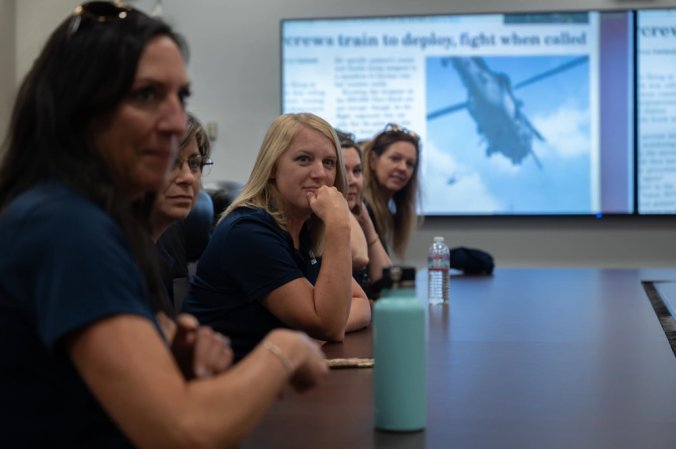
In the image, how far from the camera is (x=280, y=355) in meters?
0.91

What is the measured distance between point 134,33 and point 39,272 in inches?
10.2

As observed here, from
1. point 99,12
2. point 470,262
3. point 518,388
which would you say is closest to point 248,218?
point 518,388

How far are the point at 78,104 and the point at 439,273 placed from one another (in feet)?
5.98

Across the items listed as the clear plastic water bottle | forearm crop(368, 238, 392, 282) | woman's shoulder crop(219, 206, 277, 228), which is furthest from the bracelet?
forearm crop(368, 238, 392, 282)

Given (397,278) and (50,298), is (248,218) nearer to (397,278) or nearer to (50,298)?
(397,278)

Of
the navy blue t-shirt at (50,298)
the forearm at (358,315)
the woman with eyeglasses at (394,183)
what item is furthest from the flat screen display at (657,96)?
the navy blue t-shirt at (50,298)

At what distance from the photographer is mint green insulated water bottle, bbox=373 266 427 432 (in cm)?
109

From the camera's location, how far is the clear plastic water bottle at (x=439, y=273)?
8.54 ft

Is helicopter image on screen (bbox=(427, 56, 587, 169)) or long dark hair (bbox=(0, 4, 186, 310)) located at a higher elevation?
helicopter image on screen (bbox=(427, 56, 587, 169))

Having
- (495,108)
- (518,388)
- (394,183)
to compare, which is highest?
(495,108)

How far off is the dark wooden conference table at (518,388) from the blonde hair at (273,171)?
288mm

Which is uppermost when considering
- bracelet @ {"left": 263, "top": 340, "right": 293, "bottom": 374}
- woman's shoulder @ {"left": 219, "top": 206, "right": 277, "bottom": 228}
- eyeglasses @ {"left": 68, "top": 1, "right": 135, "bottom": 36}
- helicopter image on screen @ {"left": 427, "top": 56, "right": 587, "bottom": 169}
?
helicopter image on screen @ {"left": 427, "top": 56, "right": 587, "bottom": 169}

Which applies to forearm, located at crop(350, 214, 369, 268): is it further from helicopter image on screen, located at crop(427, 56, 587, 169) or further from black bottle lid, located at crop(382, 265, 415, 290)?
helicopter image on screen, located at crop(427, 56, 587, 169)

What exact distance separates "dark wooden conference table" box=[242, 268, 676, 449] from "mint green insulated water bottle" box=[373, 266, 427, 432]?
0.09ft
